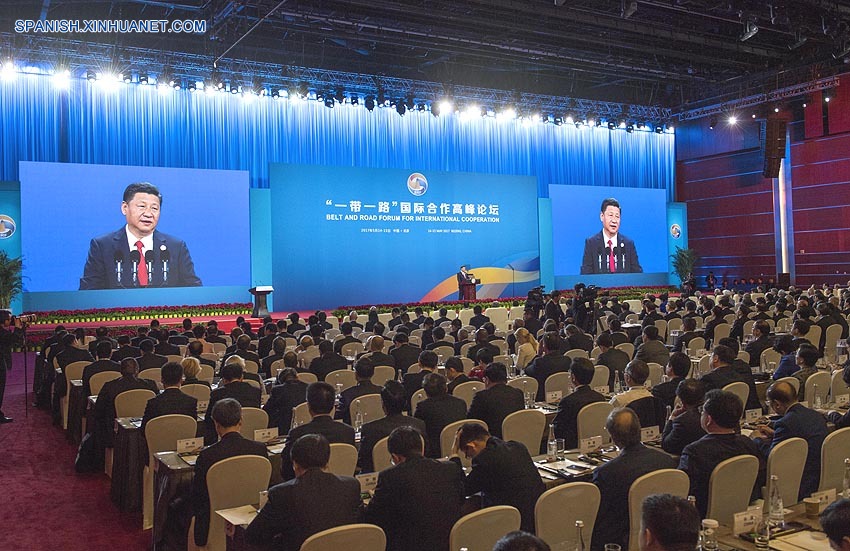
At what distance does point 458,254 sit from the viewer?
22438 millimetres

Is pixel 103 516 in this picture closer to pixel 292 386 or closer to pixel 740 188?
pixel 292 386

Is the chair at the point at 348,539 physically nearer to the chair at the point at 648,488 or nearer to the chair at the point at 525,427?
the chair at the point at 648,488

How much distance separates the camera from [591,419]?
531 centimetres

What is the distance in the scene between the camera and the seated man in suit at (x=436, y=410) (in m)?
5.29

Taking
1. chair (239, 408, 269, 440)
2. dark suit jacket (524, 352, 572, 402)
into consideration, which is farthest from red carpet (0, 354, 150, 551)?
dark suit jacket (524, 352, 572, 402)

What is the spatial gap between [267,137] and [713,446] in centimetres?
1816

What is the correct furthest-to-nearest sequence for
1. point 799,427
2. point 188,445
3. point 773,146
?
point 773,146, point 188,445, point 799,427

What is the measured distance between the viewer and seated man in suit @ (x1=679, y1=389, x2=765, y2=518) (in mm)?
3775

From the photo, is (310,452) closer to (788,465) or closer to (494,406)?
(494,406)

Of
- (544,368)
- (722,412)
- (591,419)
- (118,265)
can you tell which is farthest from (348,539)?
(118,265)

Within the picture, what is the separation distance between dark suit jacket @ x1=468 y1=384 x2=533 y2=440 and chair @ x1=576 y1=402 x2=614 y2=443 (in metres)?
0.53

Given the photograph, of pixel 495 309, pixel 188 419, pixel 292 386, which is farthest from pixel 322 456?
pixel 495 309

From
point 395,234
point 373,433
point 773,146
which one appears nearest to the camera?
point 373,433

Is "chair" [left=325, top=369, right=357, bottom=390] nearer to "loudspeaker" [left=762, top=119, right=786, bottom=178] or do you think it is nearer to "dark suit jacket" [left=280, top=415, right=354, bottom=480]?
"dark suit jacket" [left=280, top=415, right=354, bottom=480]
